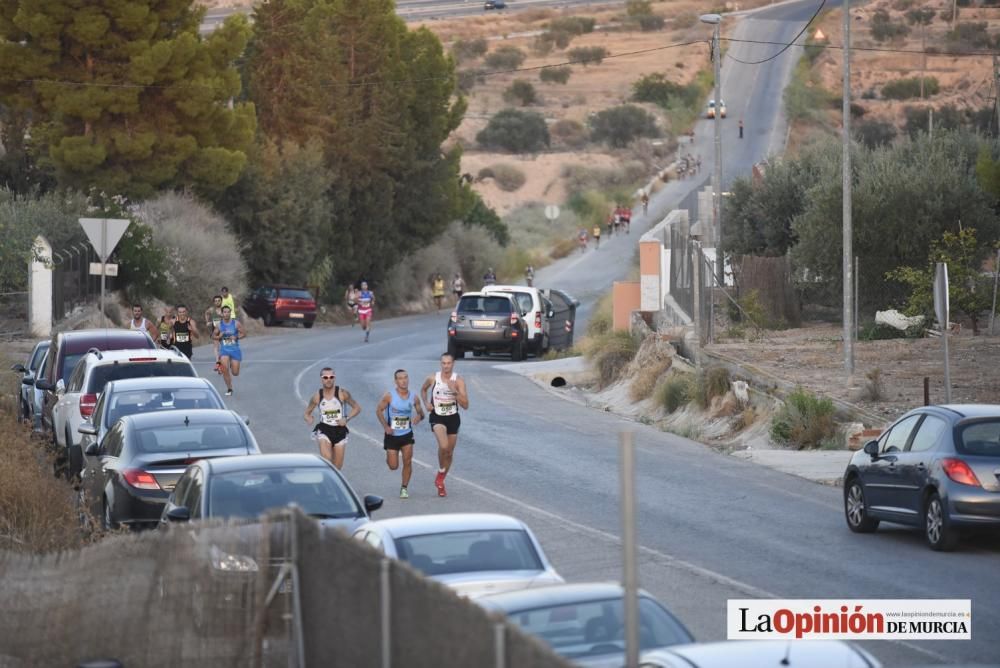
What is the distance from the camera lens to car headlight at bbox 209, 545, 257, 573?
934cm

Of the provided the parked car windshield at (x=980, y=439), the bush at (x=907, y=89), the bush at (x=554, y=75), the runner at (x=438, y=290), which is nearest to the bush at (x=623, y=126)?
the bush at (x=907, y=89)

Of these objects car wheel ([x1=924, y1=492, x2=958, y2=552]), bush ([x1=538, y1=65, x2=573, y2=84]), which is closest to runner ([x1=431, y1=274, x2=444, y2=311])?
car wheel ([x1=924, y1=492, x2=958, y2=552])

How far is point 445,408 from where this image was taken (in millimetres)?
19984

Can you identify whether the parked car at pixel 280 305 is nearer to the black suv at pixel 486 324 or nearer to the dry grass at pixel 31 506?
the black suv at pixel 486 324

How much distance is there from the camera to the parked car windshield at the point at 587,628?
323 inches

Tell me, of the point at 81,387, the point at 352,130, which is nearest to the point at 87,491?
the point at 81,387

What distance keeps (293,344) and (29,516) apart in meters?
30.4

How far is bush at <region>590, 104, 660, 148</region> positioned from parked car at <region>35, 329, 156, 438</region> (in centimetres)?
10600

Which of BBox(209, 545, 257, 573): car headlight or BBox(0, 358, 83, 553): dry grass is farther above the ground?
BBox(209, 545, 257, 573): car headlight

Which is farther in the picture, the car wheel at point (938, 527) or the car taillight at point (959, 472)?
the car wheel at point (938, 527)

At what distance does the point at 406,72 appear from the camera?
67438mm

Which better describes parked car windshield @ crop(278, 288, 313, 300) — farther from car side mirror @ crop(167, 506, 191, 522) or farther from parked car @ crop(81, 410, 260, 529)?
car side mirror @ crop(167, 506, 191, 522)

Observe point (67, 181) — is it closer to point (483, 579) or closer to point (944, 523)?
point (944, 523)

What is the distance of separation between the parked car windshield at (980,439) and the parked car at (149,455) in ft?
23.1
